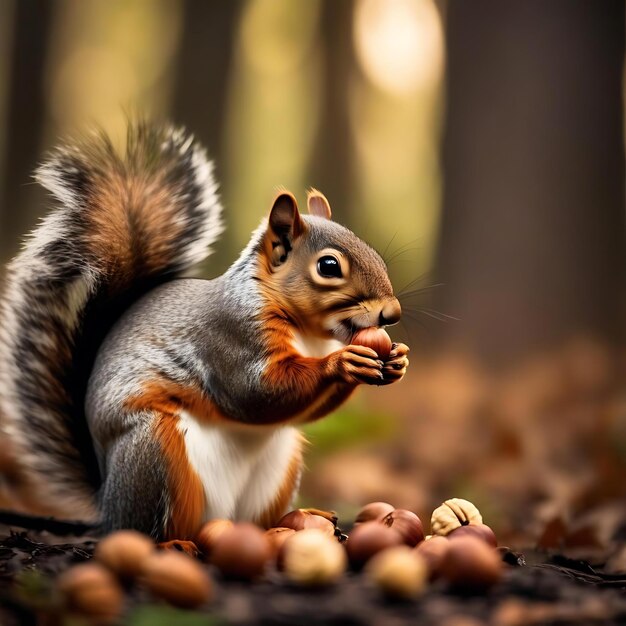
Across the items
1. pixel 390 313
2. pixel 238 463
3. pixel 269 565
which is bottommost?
pixel 269 565

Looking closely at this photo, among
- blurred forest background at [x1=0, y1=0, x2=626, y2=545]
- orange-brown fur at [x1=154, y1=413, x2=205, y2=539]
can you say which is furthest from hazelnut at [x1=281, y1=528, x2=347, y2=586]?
blurred forest background at [x1=0, y1=0, x2=626, y2=545]

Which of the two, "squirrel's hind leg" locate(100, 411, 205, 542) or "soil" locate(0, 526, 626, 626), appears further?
"squirrel's hind leg" locate(100, 411, 205, 542)

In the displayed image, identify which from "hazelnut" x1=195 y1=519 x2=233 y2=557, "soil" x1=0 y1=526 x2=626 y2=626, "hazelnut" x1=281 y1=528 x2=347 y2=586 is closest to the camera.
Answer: "soil" x1=0 y1=526 x2=626 y2=626

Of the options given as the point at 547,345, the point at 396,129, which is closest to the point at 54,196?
the point at 547,345

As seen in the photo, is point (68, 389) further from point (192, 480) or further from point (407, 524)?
point (407, 524)

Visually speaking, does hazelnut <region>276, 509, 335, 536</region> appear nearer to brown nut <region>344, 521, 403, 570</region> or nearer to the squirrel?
the squirrel

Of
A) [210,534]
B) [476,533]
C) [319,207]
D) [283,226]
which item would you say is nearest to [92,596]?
[210,534]

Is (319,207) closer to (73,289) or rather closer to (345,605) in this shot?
(73,289)

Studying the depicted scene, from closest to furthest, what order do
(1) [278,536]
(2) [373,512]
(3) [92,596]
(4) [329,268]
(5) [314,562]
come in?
A: 1. (3) [92,596]
2. (5) [314,562]
3. (1) [278,536]
4. (4) [329,268]
5. (2) [373,512]
